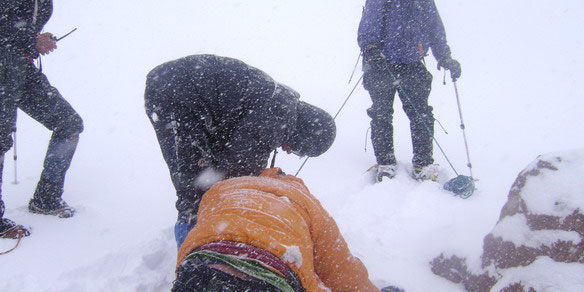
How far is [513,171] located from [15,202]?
205 inches

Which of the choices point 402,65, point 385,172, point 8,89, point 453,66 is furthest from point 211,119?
point 453,66

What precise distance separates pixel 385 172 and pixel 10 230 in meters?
3.29

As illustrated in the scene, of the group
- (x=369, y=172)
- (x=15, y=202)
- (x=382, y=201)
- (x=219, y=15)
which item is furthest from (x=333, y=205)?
(x=219, y=15)

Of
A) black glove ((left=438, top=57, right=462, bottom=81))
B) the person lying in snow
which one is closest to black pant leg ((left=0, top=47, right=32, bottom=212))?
the person lying in snow

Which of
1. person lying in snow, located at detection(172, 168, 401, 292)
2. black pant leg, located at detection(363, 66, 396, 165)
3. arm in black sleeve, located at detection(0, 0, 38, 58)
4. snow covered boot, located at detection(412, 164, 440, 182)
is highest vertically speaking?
black pant leg, located at detection(363, 66, 396, 165)

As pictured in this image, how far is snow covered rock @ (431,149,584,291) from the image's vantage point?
62.1 inches

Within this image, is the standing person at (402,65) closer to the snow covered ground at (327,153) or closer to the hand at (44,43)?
the snow covered ground at (327,153)

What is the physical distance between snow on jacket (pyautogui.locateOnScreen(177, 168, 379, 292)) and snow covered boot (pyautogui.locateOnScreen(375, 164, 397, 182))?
7.54 ft

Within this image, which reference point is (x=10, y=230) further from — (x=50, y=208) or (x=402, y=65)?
(x=402, y=65)

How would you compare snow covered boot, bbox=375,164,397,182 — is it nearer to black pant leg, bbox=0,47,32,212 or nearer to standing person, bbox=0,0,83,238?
standing person, bbox=0,0,83,238

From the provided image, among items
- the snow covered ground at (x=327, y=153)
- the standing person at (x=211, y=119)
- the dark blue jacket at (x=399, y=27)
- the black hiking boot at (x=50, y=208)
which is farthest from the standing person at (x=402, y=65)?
the black hiking boot at (x=50, y=208)

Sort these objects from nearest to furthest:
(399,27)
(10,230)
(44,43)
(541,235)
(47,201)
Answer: (541,235)
(10,230)
(44,43)
(47,201)
(399,27)

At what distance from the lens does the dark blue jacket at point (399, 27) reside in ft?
11.5

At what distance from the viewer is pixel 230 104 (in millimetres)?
2080
